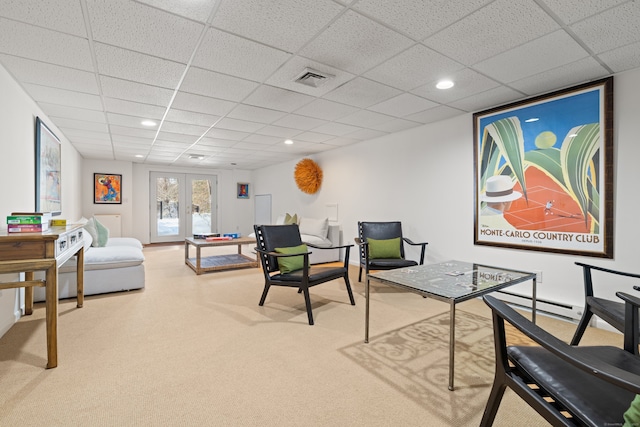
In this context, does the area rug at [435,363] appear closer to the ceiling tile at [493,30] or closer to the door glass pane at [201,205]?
the ceiling tile at [493,30]

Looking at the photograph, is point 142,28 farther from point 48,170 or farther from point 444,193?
point 444,193

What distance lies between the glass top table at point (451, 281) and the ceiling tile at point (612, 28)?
69.9 inches

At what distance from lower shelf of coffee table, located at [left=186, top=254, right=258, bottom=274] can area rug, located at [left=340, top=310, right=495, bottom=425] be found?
3281 millimetres

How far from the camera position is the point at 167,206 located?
8.70 meters

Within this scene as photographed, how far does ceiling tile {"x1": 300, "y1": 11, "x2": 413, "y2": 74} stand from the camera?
6.67ft

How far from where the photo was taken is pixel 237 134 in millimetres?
5020

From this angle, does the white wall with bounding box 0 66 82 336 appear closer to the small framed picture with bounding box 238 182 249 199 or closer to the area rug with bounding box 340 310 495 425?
the area rug with bounding box 340 310 495 425

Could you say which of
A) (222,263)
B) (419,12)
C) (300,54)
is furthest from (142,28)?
(222,263)

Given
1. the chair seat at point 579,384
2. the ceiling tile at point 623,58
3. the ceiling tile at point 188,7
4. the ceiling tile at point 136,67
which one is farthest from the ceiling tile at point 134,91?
the ceiling tile at point 623,58

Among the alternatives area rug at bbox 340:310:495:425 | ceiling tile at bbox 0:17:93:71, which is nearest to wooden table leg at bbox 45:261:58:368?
ceiling tile at bbox 0:17:93:71

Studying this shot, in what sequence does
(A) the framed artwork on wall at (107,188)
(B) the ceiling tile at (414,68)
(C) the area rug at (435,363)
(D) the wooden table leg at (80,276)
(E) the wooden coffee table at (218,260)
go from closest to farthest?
(C) the area rug at (435,363) → (B) the ceiling tile at (414,68) → (D) the wooden table leg at (80,276) → (E) the wooden coffee table at (218,260) → (A) the framed artwork on wall at (107,188)

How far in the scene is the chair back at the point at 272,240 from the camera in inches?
128

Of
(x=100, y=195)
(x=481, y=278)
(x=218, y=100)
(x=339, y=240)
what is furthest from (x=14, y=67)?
(x=100, y=195)

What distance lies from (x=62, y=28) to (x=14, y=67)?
1.03m
